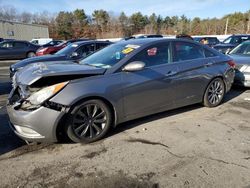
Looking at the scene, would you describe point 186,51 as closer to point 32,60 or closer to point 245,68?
point 245,68

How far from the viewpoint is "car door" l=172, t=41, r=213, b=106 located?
5.03 m

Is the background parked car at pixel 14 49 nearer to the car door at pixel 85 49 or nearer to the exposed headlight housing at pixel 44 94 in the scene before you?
the car door at pixel 85 49

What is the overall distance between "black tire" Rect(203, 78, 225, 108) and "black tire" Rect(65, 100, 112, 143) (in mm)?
2499

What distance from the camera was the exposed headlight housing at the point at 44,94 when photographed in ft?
11.9

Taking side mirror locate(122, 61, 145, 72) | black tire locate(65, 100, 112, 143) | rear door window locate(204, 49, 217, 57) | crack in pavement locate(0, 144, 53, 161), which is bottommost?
crack in pavement locate(0, 144, 53, 161)

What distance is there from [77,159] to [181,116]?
246 cm

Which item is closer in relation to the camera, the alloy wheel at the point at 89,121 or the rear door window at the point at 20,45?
the alloy wheel at the point at 89,121

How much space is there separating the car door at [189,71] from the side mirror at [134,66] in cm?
100

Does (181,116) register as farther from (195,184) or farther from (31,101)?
(31,101)

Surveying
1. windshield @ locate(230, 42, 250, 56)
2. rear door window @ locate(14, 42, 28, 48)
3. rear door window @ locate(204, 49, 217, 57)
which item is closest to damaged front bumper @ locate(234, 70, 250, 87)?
windshield @ locate(230, 42, 250, 56)

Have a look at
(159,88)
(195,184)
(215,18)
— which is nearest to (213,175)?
(195,184)

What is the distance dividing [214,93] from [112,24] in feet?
222

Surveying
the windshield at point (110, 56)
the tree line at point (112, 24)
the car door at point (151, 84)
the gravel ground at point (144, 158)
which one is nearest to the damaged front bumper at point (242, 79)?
the gravel ground at point (144, 158)

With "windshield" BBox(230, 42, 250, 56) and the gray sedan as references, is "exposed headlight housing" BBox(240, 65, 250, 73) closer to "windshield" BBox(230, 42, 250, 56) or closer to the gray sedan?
"windshield" BBox(230, 42, 250, 56)
